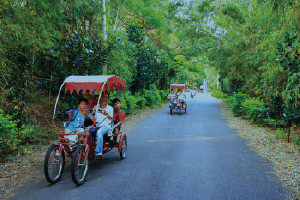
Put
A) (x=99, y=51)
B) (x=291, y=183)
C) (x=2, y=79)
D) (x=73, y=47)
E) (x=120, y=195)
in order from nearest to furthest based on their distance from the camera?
1. (x=120, y=195)
2. (x=291, y=183)
3. (x=2, y=79)
4. (x=73, y=47)
5. (x=99, y=51)

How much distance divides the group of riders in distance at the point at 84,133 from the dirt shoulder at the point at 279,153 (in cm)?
365

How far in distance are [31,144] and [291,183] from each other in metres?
7.04

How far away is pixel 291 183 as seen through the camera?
4852 mm

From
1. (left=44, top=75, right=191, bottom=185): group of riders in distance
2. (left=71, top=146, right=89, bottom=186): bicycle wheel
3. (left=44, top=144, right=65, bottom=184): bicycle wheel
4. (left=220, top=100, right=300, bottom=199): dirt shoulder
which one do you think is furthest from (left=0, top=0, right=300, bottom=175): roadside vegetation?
(left=71, top=146, right=89, bottom=186): bicycle wheel

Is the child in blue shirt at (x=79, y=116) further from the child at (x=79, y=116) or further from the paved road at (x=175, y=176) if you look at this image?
the paved road at (x=175, y=176)

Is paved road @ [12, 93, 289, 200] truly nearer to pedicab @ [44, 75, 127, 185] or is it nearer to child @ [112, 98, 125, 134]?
pedicab @ [44, 75, 127, 185]

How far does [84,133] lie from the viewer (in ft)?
16.9

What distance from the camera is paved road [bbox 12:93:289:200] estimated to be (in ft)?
14.3

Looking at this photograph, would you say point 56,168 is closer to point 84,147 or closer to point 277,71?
point 84,147

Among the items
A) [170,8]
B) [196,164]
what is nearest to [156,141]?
[196,164]

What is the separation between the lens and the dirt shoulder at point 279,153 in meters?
5.07

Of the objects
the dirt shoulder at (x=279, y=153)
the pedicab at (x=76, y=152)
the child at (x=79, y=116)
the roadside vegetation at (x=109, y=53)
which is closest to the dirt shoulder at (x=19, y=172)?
the roadside vegetation at (x=109, y=53)

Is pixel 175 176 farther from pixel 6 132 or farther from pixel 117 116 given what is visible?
pixel 6 132

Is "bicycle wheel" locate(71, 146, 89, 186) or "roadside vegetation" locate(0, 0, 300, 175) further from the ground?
"roadside vegetation" locate(0, 0, 300, 175)
